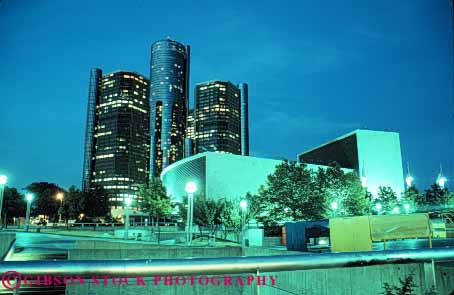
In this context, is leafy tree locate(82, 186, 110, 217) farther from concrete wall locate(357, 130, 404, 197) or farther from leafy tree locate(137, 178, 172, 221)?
concrete wall locate(357, 130, 404, 197)

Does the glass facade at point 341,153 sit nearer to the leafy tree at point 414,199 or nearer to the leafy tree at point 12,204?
the leafy tree at point 414,199

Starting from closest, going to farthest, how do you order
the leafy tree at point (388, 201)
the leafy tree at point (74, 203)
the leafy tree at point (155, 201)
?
the leafy tree at point (155, 201) < the leafy tree at point (388, 201) < the leafy tree at point (74, 203)

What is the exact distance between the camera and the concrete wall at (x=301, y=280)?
3067 mm

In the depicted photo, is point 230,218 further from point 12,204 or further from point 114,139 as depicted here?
point 114,139

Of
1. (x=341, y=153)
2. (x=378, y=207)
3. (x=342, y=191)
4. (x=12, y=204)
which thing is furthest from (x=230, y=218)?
(x=341, y=153)

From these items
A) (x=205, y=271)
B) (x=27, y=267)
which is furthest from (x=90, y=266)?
(x=205, y=271)

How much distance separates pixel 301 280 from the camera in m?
11.3

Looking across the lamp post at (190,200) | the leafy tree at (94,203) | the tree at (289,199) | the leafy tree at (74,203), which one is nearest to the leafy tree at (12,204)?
the leafy tree at (74,203)

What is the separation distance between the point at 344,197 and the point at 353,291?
5744 centimetres

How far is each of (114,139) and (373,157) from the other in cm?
12517

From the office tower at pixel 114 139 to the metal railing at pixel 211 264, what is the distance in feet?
612

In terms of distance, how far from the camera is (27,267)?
1748 mm

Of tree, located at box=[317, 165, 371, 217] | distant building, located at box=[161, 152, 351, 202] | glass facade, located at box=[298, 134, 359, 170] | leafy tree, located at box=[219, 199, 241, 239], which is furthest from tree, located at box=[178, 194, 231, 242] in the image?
glass facade, located at box=[298, 134, 359, 170]

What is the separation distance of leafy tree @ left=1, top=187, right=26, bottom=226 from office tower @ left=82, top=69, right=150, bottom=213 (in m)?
95.4
